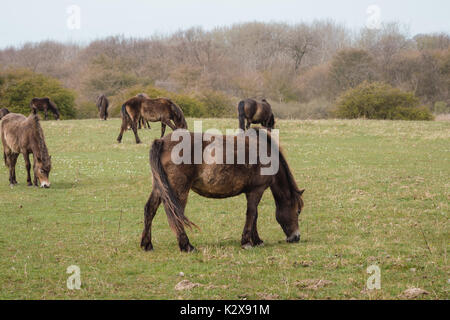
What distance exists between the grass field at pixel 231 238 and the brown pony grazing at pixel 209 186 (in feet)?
1.08

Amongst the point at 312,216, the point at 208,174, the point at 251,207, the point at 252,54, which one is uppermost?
the point at 252,54

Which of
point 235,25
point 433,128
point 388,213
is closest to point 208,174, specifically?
point 388,213

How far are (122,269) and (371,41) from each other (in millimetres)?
64633

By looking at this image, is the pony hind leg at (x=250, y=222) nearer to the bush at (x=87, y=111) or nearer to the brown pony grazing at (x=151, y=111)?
the brown pony grazing at (x=151, y=111)

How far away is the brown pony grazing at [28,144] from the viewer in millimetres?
12844

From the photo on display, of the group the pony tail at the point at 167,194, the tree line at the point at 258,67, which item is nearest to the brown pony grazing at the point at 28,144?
the pony tail at the point at 167,194

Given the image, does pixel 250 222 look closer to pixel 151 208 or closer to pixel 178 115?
pixel 151 208

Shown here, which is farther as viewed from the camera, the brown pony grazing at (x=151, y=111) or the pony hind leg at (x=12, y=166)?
the brown pony grazing at (x=151, y=111)

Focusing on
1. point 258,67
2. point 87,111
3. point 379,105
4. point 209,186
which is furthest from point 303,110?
point 209,186

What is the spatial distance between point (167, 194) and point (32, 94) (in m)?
40.7

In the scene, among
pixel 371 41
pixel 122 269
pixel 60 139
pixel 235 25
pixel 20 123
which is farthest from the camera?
pixel 235 25

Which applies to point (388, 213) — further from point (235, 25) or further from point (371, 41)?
point (235, 25)

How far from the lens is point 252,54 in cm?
7956

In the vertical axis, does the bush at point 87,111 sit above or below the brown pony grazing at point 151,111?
below
